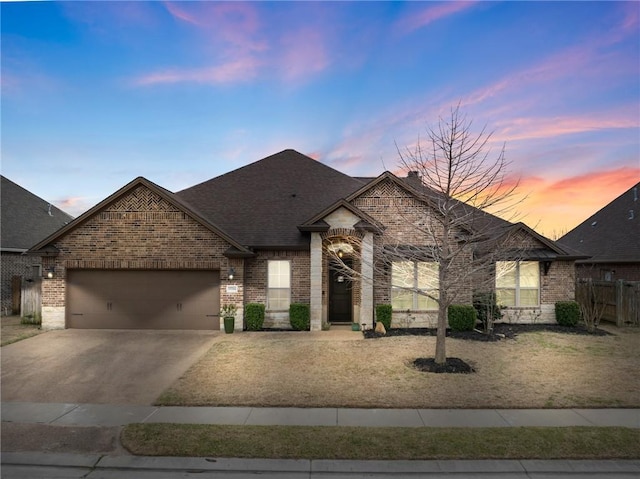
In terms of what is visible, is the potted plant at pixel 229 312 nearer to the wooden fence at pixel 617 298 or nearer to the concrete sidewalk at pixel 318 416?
the concrete sidewalk at pixel 318 416

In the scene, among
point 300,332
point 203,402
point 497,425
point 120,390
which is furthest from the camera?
point 300,332

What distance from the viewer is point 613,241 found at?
68.2ft

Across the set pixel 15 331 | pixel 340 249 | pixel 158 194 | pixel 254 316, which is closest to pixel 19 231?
pixel 15 331

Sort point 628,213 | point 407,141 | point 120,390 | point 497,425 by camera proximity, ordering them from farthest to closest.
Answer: point 628,213, point 407,141, point 120,390, point 497,425

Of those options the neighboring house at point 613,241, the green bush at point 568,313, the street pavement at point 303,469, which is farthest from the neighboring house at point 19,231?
the neighboring house at point 613,241

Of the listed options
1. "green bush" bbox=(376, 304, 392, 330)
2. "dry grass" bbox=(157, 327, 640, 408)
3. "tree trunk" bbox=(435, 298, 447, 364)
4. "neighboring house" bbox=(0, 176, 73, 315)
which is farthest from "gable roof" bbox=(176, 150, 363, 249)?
"neighboring house" bbox=(0, 176, 73, 315)

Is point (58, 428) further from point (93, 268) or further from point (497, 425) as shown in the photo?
point (93, 268)

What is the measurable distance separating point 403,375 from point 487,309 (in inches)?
248

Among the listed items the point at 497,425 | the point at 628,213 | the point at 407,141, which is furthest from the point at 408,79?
the point at 628,213

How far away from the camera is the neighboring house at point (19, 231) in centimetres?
1744

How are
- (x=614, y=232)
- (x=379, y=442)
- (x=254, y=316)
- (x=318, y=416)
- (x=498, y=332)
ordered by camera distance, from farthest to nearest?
(x=614, y=232)
(x=254, y=316)
(x=498, y=332)
(x=318, y=416)
(x=379, y=442)

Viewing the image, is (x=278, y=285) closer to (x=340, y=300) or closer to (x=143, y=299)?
(x=340, y=300)

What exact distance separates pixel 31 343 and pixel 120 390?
6.35 m

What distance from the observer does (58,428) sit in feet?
19.8
